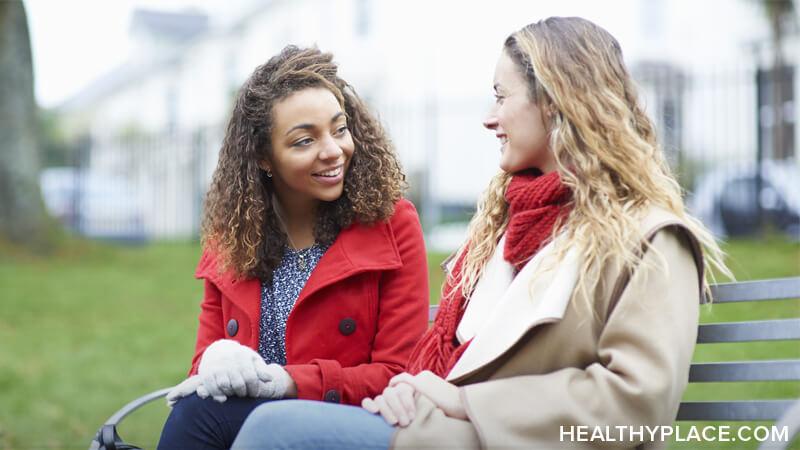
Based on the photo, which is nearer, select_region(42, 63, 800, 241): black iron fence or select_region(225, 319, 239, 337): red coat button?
select_region(225, 319, 239, 337): red coat button

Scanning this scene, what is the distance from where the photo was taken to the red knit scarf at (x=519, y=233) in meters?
2.60

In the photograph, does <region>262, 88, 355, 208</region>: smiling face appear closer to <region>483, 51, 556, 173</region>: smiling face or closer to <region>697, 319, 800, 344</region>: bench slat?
A: <region>483, 51, 556, 173</region>: smiling face

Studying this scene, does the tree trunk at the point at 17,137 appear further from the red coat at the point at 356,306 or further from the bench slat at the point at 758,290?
the bench slat at the point at 758,290

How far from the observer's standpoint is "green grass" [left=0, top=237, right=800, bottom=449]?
19.3ft

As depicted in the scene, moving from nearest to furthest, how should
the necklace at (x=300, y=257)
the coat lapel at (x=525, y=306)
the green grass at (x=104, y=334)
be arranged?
1. the coat lapel at (x=525, y=306)
2. the necklace at (x=300, y=257)
3. the green grass at (x=104, y=334)

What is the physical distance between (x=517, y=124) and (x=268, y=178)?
1034 millimetres

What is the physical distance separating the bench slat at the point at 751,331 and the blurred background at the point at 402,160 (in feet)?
1.85

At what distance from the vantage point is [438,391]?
7.96 ft

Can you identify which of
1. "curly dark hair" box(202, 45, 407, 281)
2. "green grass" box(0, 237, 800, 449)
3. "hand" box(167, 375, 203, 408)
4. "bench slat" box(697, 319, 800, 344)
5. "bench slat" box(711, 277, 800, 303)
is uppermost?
"curly dark hair" box(202, 45, 407, 281)

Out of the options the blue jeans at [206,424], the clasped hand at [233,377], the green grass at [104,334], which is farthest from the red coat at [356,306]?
the green grass at [104,334]

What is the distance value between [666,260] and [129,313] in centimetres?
752

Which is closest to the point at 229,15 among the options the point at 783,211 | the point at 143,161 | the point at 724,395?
the point at 143,161

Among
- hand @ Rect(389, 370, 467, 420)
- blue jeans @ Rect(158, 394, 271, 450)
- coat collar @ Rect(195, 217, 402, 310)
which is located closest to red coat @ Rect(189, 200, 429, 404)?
coat collar @ Rect(195, 217, 402, 310)

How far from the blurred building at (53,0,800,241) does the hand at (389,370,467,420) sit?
3.14 ft
